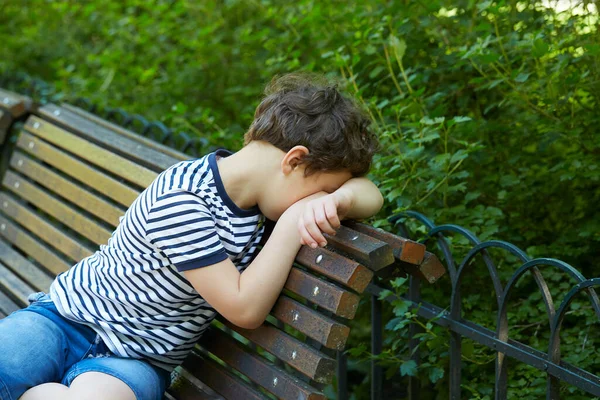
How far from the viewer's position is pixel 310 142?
78.0 inches

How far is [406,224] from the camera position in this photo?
2.43 meters

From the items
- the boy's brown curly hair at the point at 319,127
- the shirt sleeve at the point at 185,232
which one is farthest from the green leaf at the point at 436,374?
the shirt sleeve at the point at 185,232

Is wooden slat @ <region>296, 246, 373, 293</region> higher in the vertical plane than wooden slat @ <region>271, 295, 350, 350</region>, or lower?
higher

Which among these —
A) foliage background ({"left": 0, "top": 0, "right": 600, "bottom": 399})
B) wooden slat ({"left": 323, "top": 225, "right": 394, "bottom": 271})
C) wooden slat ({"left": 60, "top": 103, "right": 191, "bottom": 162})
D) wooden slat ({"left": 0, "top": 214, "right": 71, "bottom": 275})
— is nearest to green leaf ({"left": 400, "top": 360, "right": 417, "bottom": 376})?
foliage background ({"left": 0, "top": 0, "right": 600, "bottom": 399})

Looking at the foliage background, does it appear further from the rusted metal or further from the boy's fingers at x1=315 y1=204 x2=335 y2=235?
the boy's fingers at x1=315 y1=204 x2=335 y2=235

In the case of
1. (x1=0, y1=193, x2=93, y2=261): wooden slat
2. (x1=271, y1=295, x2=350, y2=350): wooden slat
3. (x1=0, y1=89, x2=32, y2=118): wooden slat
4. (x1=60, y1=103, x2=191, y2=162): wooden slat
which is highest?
(x1=60, y1=103, x2=191, y2=162): wooden slat

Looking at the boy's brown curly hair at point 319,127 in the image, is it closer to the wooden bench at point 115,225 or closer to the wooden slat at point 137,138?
the wooden bench at point 115,225

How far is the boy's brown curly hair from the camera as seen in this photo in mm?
1987

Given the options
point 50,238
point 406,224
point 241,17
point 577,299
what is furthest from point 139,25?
point 577,299

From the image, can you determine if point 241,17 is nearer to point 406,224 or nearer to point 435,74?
point 435,74

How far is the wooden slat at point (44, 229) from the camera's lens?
3031mm

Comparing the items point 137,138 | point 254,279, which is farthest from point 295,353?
point 137,138

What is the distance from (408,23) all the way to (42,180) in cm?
172

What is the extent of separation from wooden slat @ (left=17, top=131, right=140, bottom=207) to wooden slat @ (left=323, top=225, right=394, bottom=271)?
3.65 feet
